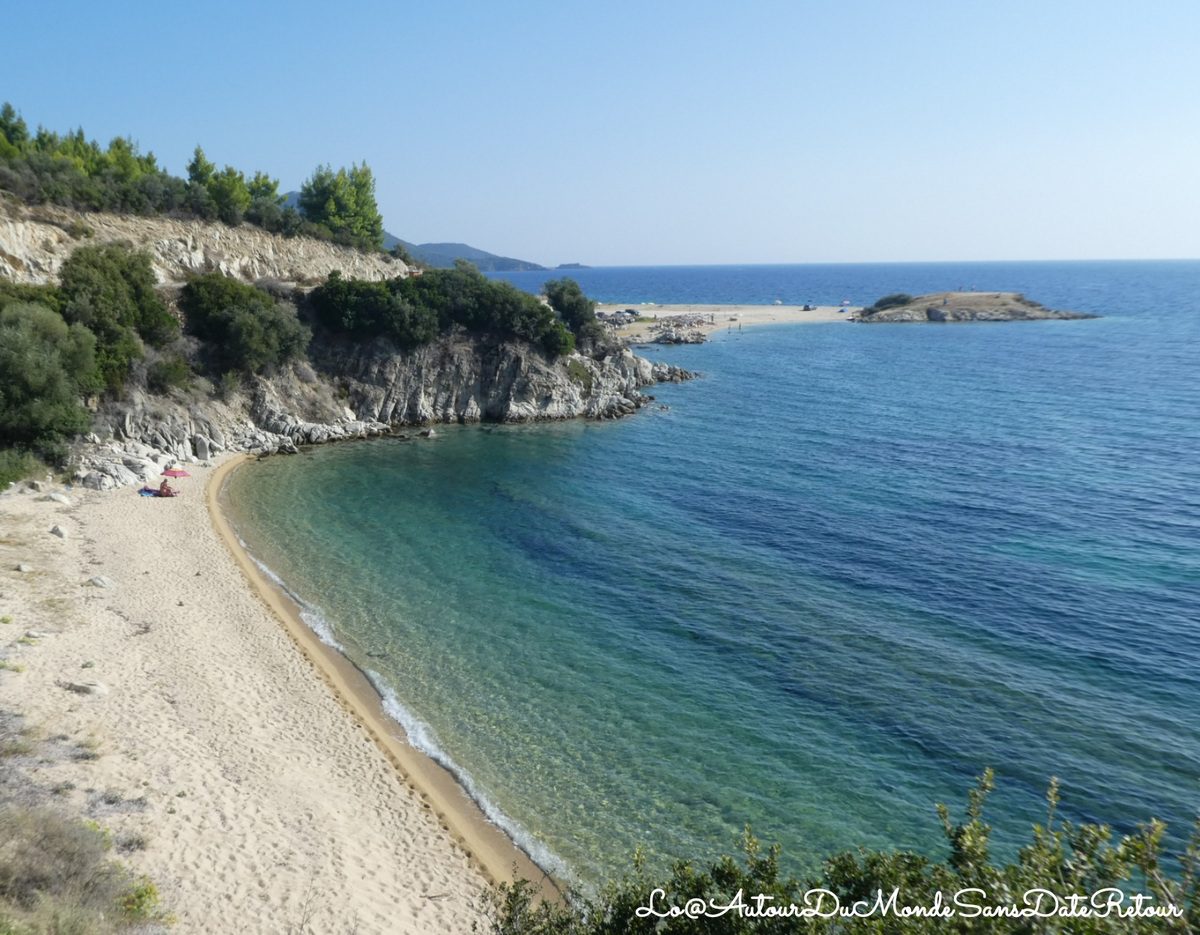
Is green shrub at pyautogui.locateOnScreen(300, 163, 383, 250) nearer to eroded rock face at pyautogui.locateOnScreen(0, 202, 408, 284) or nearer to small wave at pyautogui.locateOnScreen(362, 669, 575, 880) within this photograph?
eroded rock face at pyautogui.locateOnScreen(0, 202, 408, 284)

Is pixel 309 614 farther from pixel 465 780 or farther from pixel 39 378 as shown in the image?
pixel 39 378

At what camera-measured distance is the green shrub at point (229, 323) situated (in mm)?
52750

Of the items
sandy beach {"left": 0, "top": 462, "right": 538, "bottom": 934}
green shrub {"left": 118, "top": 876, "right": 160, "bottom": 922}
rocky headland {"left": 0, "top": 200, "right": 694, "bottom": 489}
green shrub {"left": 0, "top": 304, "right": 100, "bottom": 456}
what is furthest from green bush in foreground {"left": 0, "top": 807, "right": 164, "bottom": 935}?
rocky headland {"left": 0, "top": 200, "right": 694, "bottom": 489}

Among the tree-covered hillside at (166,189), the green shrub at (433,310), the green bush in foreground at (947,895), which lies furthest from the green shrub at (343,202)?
the green bush in foreground at (947,895)

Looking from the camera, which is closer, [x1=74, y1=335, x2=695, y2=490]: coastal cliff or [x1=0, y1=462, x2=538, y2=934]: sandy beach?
[x1=0, y1=462, x2=538, y2=934]: sandy beach

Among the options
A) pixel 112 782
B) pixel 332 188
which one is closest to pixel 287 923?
pixel 112 782

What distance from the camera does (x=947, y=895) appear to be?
8500 millimetres

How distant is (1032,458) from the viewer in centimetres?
4806

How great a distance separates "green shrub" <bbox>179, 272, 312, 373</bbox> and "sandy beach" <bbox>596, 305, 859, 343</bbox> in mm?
69664

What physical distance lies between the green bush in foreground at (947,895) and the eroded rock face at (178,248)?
177ft

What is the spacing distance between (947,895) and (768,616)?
20.1 meters

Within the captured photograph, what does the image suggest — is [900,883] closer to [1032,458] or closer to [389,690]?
[389,690]

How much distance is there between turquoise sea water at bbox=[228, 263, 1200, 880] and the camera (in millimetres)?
19531

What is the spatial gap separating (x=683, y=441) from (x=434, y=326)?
23.5m
